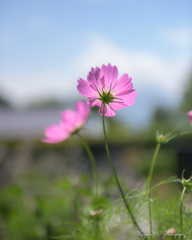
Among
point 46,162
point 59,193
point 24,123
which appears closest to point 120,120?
point 24,123

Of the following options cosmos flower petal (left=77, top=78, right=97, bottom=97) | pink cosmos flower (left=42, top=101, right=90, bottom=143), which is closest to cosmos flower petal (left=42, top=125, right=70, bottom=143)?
pink cosmos flower (left=42, top=101, right=90, bottom=143)

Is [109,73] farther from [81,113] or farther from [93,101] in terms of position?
[81,113]

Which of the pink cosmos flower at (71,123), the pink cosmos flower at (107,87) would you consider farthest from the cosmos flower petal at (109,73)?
the pink cosmos flower at (71,123)

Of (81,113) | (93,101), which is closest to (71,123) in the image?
(81,113)

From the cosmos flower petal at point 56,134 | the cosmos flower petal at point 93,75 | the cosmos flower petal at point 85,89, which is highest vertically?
the cosmos flower petal at point 93,75

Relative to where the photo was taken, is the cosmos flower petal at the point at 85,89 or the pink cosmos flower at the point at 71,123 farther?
the pink cosmos flower at the point at 71,123

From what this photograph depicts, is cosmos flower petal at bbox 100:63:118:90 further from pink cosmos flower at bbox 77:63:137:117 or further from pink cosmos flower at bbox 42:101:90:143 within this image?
pink cosmos flower at bbox 42:101:90:143

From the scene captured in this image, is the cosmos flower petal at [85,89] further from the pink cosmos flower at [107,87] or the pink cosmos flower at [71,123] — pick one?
the pink cosmos flower at [71,123]

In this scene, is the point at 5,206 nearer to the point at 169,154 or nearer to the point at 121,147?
the point at 169,154
